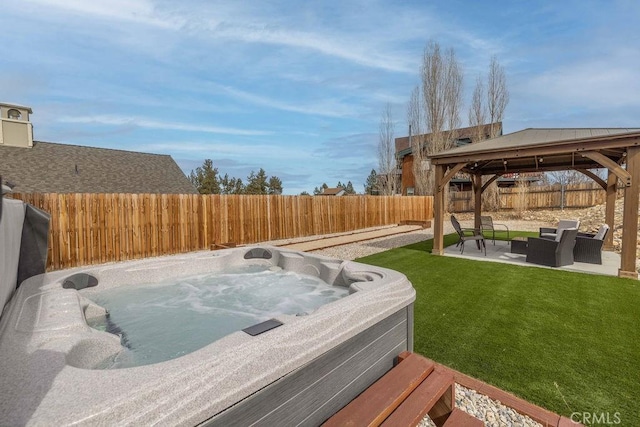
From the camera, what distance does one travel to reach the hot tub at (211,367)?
108 centimetres

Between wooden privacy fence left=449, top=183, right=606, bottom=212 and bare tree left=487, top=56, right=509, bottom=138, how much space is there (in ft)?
14.6

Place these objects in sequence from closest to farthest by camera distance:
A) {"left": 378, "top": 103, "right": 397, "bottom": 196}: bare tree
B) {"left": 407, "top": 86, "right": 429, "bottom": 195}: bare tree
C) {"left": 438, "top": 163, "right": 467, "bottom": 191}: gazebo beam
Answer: {"left": 438, "top": 163, "right": 467, "bottom": 191}: gazebo beam
{"left": 407, "top": 86, "right": 429, "bottom": 195}: bare tree
{"left": 378, "top": 103, "right": 397, "bottom": 196}: bare tree

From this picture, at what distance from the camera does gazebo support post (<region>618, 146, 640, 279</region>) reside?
198 inches

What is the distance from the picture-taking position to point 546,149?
5.92 m

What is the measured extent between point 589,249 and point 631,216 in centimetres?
131

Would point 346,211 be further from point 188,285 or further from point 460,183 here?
point 460,183

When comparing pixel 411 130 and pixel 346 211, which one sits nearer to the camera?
pixel 346 211

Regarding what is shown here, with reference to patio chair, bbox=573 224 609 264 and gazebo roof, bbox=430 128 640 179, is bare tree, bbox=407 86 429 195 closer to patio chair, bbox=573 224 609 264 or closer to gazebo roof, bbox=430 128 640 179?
gazebo roof, bbox=430 128 640 179

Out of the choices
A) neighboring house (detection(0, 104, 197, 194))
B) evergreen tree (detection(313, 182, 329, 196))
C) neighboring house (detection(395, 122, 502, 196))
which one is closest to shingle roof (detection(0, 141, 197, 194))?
neighboring house (detection(0, 104, 197, 194))

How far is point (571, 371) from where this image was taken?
245 cm

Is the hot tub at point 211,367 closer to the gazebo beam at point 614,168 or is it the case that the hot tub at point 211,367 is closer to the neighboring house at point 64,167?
the gazebo beam at point 614,168

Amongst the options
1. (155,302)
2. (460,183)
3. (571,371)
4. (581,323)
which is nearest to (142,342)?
(155,302)

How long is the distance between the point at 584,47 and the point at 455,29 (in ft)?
15.2

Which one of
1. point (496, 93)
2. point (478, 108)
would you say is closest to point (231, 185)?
point (478, 108)
